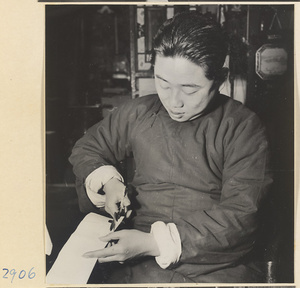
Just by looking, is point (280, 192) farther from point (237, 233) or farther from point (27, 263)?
point (27, 263)

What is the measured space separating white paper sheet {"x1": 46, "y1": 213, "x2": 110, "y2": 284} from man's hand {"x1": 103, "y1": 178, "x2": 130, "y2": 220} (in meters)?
0.03

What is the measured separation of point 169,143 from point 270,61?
24 cm

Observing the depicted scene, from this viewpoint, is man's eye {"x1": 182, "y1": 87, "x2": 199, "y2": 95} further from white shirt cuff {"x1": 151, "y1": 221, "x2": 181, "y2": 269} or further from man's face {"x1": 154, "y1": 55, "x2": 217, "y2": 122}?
white shirt cuff {"x1": 151, "y1": 221, "x2": 181, "y2": 269}

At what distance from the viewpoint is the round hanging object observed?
25.4 inches

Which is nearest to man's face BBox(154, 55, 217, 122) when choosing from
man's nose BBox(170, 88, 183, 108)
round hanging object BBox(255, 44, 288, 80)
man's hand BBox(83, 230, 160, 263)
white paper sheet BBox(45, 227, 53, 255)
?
man's nose BBox(170, 88, 183, 108)

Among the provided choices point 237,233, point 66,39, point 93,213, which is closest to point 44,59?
point 66,39

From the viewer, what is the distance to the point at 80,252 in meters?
0.65

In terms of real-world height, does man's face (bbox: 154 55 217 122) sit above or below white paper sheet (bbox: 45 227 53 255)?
above

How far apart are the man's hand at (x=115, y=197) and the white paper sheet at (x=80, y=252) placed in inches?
1.1

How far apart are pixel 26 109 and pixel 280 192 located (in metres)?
0.49

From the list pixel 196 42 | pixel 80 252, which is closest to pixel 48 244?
pixel 80 252

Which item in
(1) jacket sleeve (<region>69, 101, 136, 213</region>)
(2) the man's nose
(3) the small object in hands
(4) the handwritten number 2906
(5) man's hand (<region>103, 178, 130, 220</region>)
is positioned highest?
(2) the man's nose

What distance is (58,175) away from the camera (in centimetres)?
66

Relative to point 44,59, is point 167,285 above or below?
below
